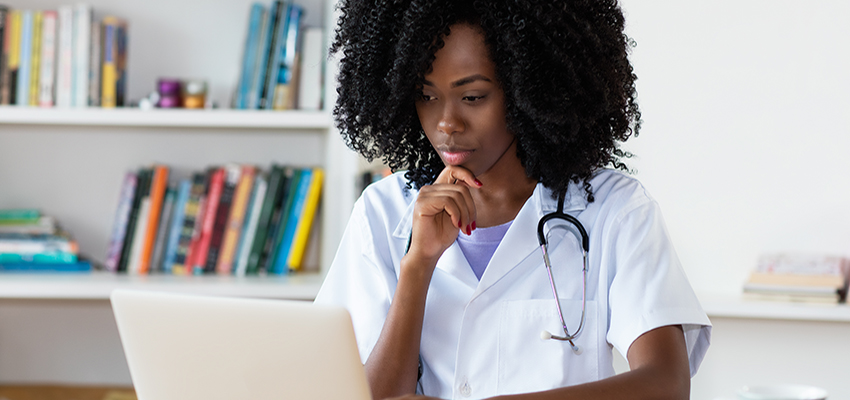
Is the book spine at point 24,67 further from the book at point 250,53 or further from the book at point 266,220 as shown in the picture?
the book at point 266,220

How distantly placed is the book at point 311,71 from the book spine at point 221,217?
0.27 meters

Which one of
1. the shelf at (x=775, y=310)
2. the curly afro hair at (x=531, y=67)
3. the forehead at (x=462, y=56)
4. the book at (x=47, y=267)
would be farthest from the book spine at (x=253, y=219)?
the shelf at (x=775, y=310)

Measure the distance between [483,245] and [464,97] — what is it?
242mm

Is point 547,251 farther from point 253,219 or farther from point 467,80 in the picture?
point 253,219

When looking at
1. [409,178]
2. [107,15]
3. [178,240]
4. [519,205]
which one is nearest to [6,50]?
[107,15]

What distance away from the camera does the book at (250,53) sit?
79.7 inches

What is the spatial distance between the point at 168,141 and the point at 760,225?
1615mm

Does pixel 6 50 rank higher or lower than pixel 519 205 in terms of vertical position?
higher

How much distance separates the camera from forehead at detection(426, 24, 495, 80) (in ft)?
3.59

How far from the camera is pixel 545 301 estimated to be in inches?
43.7

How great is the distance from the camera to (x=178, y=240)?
6.70 ft

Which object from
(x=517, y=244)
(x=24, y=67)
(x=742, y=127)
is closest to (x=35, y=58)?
(x=24, y=67)

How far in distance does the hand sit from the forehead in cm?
15

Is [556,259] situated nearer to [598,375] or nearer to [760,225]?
[598,375]
